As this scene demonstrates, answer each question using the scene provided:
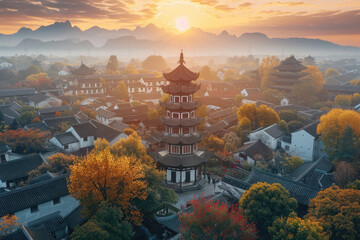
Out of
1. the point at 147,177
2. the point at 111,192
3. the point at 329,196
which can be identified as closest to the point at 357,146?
the point at 329,196

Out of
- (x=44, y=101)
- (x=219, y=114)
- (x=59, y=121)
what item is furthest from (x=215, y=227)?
(x=44, y=101)

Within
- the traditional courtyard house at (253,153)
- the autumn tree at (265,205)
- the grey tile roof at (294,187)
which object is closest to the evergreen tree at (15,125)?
the traditional courtyard house at (253,153)

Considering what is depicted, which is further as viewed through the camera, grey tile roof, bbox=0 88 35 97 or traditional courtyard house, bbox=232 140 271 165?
grey tile roof, bbox=0 88 35 97

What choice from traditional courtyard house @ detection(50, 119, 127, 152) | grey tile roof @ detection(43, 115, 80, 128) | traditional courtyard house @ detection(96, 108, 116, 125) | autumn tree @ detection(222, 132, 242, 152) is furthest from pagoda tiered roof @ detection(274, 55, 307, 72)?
A: grey tile roof @ detection(43, 115, 80, 128)

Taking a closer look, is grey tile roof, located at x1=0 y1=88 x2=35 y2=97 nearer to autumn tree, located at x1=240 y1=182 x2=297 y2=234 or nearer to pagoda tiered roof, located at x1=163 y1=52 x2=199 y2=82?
pagoda tiered roof, located at x1=163 y1=52 x2=199 y2=82

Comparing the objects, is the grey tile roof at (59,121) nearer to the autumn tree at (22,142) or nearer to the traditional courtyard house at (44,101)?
the autumn tree at (22,142)

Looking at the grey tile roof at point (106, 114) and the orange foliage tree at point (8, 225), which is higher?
the grey tile roof at point (106, 114)

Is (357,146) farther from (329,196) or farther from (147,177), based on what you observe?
(147,177)

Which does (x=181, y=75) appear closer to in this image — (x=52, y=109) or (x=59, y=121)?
(x=59, y=121)
